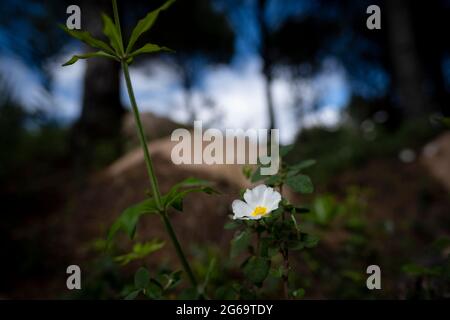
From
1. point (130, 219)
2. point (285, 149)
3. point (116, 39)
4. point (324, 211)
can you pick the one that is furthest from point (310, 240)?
point (324, 211)

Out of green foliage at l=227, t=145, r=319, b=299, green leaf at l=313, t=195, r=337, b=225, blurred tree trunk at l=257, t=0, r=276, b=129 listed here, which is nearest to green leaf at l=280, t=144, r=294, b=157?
green foliage at l=227, t=145, r=319, b=299

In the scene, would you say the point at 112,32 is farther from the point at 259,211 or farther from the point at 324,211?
the point at 324,211

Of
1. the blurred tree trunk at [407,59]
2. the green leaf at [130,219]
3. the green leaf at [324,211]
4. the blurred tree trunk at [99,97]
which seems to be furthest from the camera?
the blurred tree trunk at [407,59]

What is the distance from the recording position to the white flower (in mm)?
632

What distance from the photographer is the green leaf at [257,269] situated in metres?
0.64

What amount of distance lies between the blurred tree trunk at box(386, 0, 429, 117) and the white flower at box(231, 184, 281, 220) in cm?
465

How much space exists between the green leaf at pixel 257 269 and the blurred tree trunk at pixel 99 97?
9.37 ft

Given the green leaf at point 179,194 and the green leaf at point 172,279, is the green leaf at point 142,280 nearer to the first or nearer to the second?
the green leaf at point 172,279

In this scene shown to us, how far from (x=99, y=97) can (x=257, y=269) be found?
3.39 m

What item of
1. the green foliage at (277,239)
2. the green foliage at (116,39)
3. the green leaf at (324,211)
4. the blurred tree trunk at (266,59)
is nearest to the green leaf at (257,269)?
the green foliage at (277,239)

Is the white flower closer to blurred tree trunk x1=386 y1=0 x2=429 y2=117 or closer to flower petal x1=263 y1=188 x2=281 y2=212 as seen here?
flower petal x1=263 y1=188 x2=281 y2=212

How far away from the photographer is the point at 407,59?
4504 millimetres

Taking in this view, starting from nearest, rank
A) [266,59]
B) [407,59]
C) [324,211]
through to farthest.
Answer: [324,211] < [407,59] < [266,59]
